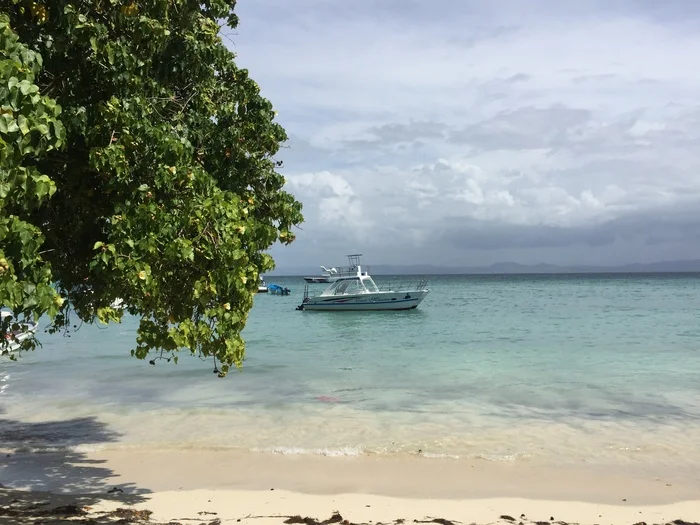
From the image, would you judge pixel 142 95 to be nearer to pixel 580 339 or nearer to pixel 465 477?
pixel 465 477

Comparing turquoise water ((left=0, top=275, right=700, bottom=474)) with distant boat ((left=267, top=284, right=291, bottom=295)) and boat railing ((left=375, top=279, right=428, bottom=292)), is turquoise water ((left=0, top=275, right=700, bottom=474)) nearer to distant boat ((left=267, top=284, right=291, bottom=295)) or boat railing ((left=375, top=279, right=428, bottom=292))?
boat railing ((left=375, top=279, right=428, bottom=292))

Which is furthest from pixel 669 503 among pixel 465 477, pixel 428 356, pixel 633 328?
Answer: pixel 633 328

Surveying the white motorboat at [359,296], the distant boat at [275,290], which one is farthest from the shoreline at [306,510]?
the distant boat at [275,290]

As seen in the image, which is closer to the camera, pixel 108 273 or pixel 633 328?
pixel 108 273

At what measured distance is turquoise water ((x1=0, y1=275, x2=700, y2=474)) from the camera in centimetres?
1337

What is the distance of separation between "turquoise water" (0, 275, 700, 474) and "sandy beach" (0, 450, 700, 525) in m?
1.00

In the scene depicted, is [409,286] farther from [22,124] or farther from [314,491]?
[22,124]

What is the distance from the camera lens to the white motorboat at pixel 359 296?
179 feet

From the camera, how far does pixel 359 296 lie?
5466cm

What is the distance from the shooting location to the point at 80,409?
17219mm

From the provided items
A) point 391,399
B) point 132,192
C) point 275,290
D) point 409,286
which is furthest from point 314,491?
point 275,290

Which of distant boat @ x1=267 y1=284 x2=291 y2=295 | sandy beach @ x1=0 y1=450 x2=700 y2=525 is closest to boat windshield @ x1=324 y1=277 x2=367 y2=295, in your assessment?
sandy beach @ x1=0 y1=450 x2=700 y2=525

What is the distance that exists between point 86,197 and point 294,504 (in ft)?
17.1

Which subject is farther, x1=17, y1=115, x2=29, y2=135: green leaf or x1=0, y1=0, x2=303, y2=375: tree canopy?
x1=0, y1=0, x2=303, y2=375: tree canopy
